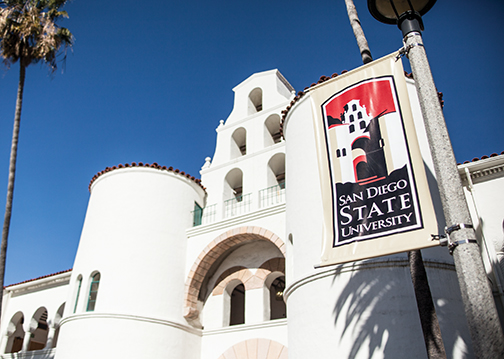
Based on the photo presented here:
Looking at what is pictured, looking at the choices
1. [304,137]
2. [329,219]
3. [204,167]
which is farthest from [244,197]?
[329,219]

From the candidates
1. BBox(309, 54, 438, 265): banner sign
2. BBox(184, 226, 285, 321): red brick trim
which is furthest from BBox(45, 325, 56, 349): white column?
BBox(309, 54, 438, 265): banner sign

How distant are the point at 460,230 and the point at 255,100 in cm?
1811

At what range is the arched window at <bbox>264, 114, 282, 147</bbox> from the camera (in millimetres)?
18906

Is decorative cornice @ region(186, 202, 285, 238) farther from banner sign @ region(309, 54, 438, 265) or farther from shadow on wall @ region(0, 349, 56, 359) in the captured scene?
shadow on wall @ region(0, 349, 56, 359)

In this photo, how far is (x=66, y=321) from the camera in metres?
13.6

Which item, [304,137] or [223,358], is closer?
[304,137]

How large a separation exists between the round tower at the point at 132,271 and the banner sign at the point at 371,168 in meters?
8.83

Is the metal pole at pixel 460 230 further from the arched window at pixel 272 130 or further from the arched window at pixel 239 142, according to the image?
the arched window at pixel 239 142

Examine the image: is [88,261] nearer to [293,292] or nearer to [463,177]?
[293,292]

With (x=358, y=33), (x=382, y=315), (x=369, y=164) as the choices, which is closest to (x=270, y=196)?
(x=358, y=33)

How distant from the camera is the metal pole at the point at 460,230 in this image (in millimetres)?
3785

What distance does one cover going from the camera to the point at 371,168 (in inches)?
257

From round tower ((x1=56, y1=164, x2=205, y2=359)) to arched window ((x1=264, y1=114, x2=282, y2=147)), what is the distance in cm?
427

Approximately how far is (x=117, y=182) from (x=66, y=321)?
198 inches
